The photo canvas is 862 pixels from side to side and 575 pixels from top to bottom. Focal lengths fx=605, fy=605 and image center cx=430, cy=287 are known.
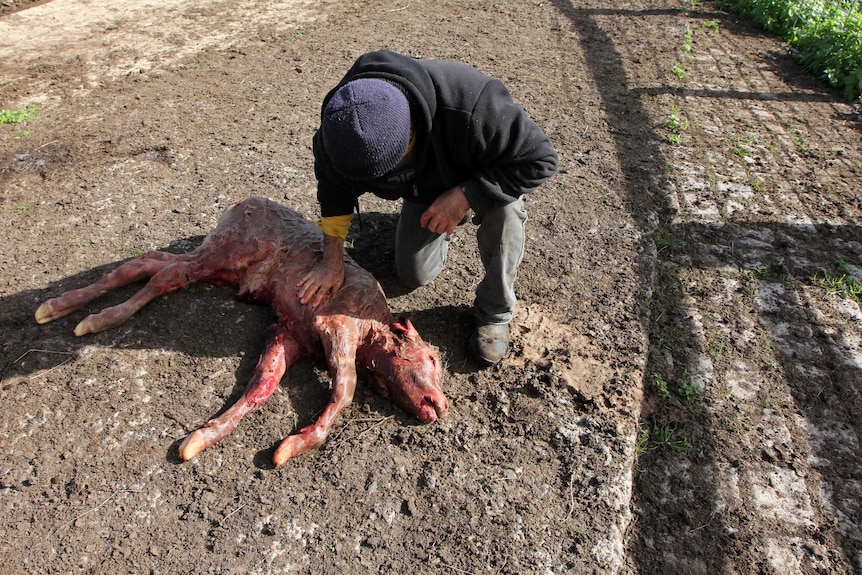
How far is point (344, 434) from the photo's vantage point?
10.0 ft

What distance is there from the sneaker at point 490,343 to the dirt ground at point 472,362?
0.09 m

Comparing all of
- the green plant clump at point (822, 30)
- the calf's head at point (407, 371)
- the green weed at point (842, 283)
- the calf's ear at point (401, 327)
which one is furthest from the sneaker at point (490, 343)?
the green plant clump at point (822, 30)

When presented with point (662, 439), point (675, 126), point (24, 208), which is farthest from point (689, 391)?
point (24, 208)

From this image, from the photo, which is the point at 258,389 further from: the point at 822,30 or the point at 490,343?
the point at 822,30

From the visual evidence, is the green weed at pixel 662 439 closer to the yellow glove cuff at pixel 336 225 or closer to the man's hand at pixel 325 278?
the man's hand at pixel 325 278

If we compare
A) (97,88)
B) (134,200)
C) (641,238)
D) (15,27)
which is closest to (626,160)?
(641,238)

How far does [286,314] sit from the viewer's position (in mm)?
3340

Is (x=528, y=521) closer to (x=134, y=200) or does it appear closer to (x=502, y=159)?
(x=502, y=159)

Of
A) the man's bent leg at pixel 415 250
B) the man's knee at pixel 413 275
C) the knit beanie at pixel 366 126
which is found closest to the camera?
the knit beanie at pixel 366 126

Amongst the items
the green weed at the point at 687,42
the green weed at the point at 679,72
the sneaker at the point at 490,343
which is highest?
the green weed at the point at 687,42

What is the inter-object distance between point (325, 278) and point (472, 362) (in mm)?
971

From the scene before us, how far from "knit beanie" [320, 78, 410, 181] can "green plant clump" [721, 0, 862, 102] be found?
21.4ft

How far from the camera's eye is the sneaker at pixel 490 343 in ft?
11.2

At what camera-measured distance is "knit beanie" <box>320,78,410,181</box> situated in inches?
97.0
